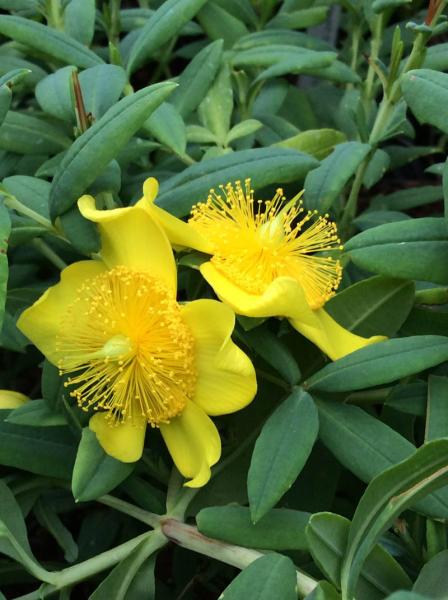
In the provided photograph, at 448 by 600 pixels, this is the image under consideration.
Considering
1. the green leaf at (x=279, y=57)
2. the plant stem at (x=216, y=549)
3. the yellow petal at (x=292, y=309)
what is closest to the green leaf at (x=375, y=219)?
the green leaf at (x=279, y=57)

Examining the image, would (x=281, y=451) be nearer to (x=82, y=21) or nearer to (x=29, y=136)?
(x=29, y=136)

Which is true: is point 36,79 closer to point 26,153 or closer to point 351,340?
point 26,153

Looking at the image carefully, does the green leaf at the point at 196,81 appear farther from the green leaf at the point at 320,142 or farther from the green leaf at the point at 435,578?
the green leaf at the point at 435,578

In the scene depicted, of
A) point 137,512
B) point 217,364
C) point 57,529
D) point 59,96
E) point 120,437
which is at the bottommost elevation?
point 57,529

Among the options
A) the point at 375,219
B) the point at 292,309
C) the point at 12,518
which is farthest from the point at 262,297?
the point at 375,219

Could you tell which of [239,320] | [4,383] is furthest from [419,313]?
[4,383]

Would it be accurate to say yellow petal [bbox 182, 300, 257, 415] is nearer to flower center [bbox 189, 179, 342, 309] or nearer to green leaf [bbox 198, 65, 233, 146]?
flower center [bbox 189, 179, 342, 309]
